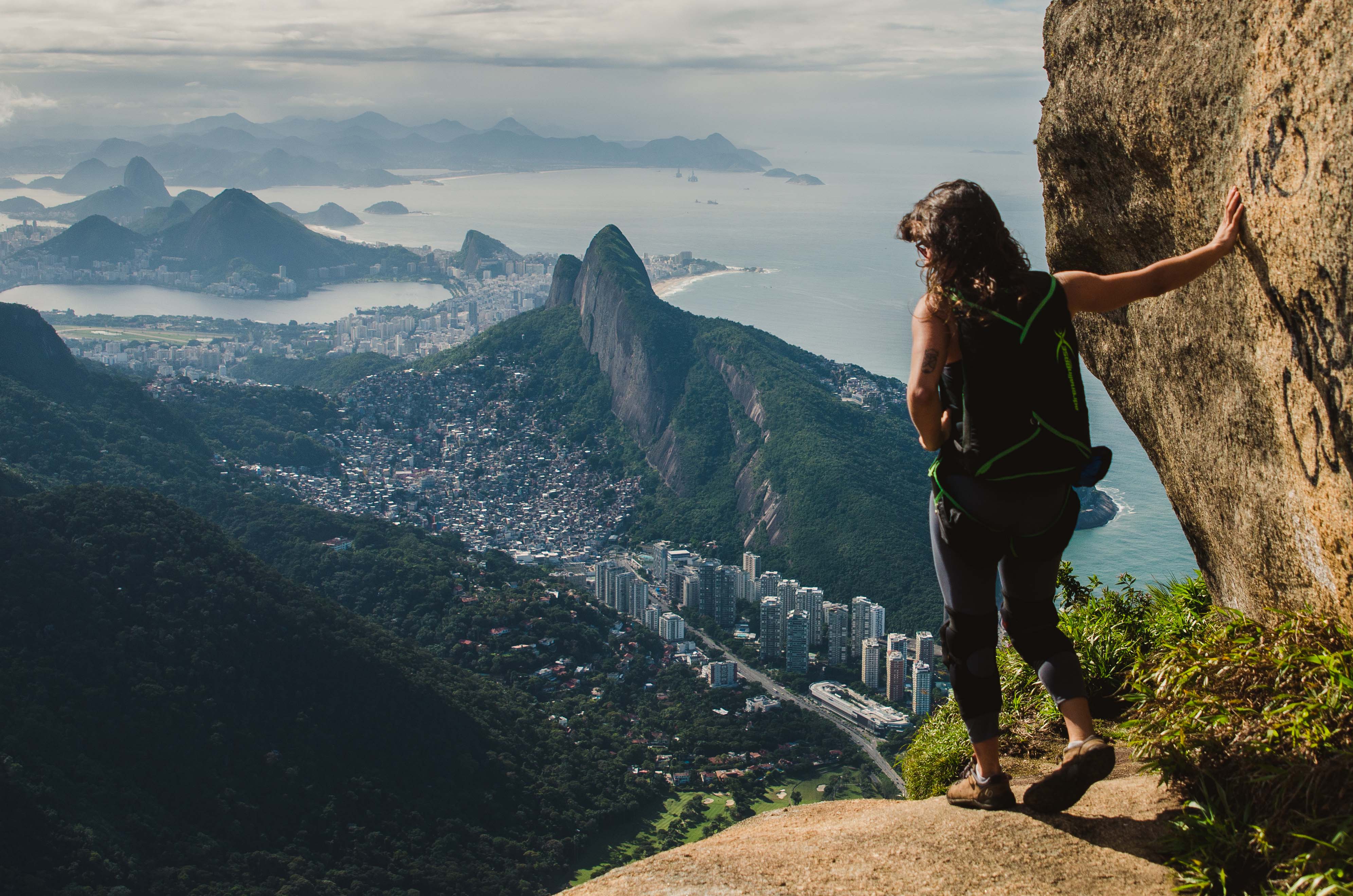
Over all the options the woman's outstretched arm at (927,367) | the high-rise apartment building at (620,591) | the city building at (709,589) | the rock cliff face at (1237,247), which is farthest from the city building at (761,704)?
the woman's outstretched arm at (927,367)

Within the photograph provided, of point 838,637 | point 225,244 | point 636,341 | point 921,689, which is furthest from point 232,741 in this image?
point 225,244

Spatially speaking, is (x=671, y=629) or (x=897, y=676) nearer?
(x=897, y=676)

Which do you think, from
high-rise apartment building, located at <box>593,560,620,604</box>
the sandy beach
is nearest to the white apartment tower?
high-rise apartment building, located at <box>593,560,620,604</box>

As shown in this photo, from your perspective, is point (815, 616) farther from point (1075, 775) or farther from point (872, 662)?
point (1075, 775)

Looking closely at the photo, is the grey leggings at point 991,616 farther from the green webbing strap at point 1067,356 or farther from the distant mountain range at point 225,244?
the distant mountain range at point 225,244

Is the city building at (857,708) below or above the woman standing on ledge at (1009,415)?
below

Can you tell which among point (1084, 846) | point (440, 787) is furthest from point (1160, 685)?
point (440, 787)

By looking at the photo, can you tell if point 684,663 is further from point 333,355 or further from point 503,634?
point 333,355
